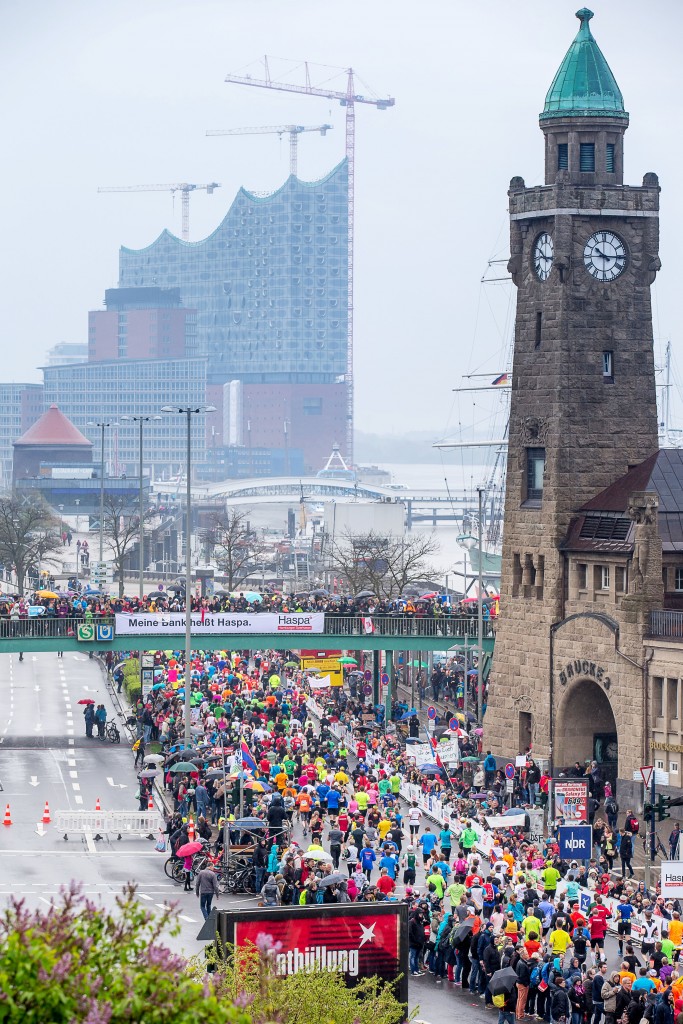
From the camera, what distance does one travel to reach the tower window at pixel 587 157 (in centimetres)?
6538

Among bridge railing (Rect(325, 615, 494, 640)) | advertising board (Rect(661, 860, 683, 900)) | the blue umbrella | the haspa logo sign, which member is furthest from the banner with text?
the haspa logo sign

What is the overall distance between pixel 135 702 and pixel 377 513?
9625 centimetres

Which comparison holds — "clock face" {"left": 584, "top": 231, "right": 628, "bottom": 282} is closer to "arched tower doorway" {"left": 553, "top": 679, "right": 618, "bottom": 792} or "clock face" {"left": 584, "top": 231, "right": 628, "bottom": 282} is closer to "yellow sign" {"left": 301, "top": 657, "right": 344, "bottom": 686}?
"arched tower doorway" {"left": 553, "top": 679, "right": 618, "bottom": 792}

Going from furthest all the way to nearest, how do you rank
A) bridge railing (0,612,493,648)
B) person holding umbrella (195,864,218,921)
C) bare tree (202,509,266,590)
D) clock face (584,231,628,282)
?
bare tree (202,509,266,590) < bridge railing (0,612,493,648) < clock face (584,231,628,282) < person holding umbrella (195,864,218,921)

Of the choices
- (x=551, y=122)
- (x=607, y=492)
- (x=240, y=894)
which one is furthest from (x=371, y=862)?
(x=551, y=122)

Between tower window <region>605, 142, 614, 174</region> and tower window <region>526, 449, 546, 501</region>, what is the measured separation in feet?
29.3

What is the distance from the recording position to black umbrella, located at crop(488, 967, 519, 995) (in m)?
34.7

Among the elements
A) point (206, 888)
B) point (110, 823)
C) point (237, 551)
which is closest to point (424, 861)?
point (206, 888)

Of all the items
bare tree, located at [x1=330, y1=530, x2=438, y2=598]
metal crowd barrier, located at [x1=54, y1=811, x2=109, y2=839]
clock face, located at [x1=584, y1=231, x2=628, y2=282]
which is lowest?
metal crowd barrier, located at [x1=54, y1=811, x2=109, y2=839]

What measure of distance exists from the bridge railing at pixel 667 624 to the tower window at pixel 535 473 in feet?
26.3

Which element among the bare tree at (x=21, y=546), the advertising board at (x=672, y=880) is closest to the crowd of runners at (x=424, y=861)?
the advertising board at (x=672, y=880)

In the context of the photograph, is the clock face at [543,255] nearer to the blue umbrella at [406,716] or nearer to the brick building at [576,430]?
the brick building at [576,430]

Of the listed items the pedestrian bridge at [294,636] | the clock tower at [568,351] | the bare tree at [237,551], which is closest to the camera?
the clock tower at [568,351]

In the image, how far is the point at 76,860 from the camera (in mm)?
48500
